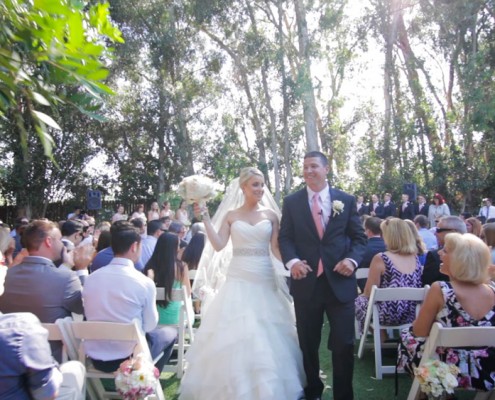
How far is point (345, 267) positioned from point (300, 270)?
0.34 meters

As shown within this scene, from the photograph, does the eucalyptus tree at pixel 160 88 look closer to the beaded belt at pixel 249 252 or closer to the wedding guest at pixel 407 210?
the wedding guest at pixel 407 210

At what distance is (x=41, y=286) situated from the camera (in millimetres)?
3648

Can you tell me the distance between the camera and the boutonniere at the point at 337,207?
12.6 feet

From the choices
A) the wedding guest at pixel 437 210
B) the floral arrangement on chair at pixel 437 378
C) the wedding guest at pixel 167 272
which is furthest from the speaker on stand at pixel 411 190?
the floral arrangement on chair at pixel 437 378

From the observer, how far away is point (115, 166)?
2475 cm

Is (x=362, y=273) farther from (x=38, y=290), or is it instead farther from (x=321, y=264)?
(x=38, y=290)

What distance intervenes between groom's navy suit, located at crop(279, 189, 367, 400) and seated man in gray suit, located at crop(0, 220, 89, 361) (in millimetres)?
1696

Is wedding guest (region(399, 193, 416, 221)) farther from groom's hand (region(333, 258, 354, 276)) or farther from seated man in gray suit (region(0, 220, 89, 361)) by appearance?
seated man in gray suit (region(0, 220, 89, 361))

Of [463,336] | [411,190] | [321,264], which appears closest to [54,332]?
[321,264]

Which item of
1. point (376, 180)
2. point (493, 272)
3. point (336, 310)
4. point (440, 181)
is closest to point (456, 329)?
point (336, 310)

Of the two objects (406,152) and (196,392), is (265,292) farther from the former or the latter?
(406,152)

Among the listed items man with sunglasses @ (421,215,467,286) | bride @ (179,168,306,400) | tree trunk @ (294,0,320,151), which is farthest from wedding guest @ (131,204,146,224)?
tree trunk @ (294,0,320,151)

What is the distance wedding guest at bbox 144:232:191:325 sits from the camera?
16.1 ft

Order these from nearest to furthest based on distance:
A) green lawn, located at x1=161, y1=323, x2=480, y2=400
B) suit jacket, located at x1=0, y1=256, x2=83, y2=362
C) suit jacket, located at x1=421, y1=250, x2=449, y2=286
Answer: suit jacket, located at x1=0, y1=256, x2=83, y2=362
green lawn, located at x1=161, y1=323, x2=480, y2=400
suit jacket, located at x1=421, y1=250, x2=449, y2=286
